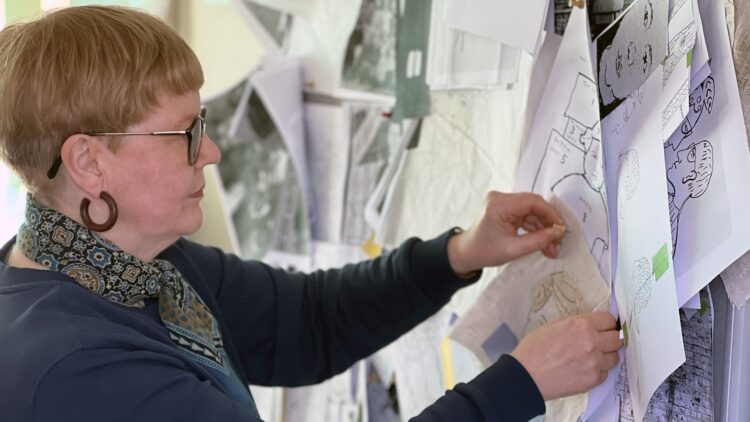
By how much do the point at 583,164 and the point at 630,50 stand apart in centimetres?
13

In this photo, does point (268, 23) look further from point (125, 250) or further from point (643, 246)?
point (643, 246)

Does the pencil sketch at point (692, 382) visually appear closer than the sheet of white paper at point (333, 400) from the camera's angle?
Yes

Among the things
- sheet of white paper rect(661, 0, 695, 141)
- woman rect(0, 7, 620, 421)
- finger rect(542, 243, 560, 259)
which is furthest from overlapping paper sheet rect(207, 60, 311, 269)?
sheet of white paper rect(661, 0, 695, 141)

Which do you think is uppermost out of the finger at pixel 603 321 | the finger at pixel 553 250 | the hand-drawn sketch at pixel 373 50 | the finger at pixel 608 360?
the hand-drawn sketch at pixel 373 50

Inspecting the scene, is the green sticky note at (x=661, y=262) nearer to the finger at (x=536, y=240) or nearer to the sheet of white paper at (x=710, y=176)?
the sheet of white paper at (x=710, y=176)

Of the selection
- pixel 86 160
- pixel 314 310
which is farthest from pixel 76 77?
pixel 314 310

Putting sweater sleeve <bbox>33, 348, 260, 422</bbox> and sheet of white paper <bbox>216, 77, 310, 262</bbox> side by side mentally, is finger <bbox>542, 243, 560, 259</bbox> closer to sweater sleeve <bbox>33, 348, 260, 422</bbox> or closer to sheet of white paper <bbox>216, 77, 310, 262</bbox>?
sweater sleeve <bbox>33, 348, 260, 422</bbox>

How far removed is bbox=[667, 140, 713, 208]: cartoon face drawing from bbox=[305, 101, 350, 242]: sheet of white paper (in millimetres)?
769

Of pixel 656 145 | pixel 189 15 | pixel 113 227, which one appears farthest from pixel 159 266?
pixel 189 15

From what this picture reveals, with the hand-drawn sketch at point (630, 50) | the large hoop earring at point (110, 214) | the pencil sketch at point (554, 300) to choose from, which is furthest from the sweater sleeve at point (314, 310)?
the hand-drawn sketch at point (630, 50)

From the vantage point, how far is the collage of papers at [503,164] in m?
0.72

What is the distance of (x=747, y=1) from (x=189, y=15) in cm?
119

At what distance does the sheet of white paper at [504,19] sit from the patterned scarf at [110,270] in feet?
1.40

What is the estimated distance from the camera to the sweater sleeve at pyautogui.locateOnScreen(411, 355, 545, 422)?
2.68 feet
